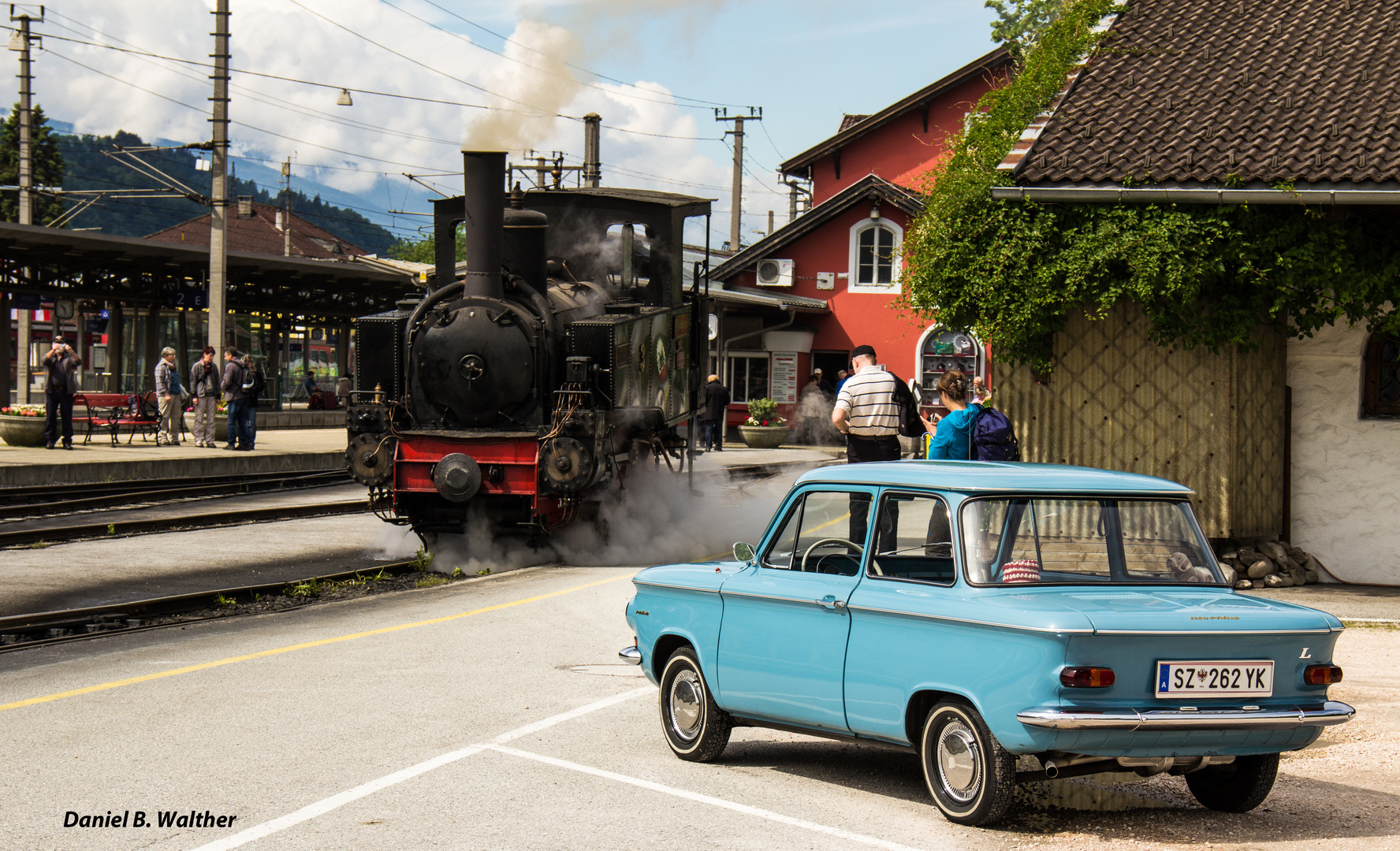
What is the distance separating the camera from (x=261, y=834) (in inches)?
205

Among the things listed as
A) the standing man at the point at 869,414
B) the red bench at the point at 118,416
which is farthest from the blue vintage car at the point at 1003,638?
the red bench at the point at 118,416

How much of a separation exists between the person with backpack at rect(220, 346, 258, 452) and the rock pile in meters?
18.9

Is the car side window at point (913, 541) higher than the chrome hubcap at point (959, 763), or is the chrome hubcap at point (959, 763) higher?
the car side window at point (913, 541)

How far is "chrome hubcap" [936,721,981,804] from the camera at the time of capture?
5301 millimetres

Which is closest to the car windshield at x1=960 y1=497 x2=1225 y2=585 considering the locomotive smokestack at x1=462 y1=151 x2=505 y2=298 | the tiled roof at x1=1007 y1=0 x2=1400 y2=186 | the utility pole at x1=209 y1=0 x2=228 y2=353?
the tiled roof at x1=1007 y1=0 x2=1400 y2=186

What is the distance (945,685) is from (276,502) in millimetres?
15882

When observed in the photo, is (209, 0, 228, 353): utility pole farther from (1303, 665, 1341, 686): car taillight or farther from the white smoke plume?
(1303, 665, 1341, 686): car taillight

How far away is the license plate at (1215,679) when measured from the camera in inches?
198

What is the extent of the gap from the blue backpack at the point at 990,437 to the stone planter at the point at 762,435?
2439cm

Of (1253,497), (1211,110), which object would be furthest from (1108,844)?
(1211,110)

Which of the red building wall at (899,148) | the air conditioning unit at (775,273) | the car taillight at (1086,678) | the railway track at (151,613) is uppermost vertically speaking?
the red building wall at (899,148)

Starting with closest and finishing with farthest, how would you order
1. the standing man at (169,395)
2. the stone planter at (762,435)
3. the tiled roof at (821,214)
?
the standing man at (169,395) < the stone planter at (762,435) < the tiled roof at (821,214)

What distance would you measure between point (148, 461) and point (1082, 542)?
20162 mm

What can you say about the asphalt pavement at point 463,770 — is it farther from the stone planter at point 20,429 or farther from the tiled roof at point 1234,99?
the stone planter at point 20,429
